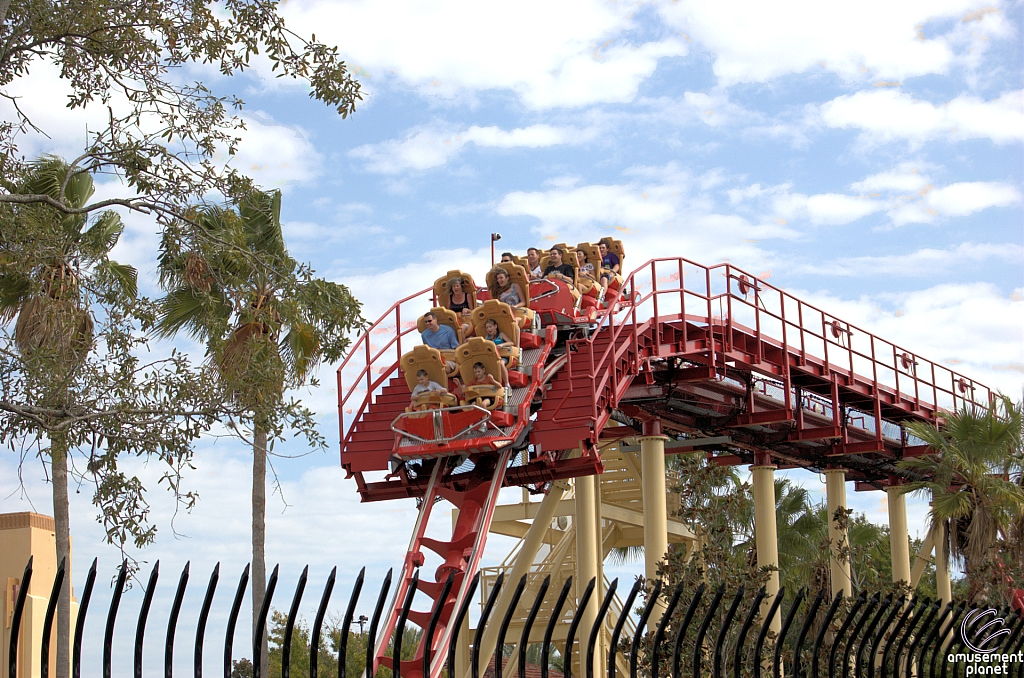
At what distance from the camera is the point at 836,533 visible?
24.0 meters

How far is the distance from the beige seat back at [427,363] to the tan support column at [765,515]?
8520 mm

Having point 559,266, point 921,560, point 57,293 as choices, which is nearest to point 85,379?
point 57,293

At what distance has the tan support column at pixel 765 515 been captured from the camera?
21.5m

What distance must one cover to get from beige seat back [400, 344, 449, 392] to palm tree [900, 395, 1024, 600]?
25.7ft

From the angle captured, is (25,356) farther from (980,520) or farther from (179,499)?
(980,520)

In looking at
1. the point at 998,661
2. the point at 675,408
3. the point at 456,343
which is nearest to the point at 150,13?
the point at 998,661

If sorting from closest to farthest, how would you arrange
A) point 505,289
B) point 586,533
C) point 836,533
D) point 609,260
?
1. point 505,289
2. point 586,533
3. point 609,260
4. point 836,533

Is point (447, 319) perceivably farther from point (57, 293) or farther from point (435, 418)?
point (57, 293)

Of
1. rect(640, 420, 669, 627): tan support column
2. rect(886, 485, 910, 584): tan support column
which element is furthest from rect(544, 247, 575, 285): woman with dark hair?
rect(886, 485, 910, 584): tan support column

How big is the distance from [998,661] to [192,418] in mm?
5522

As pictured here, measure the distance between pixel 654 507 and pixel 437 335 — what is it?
15.7 ft

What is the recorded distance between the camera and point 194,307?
63.9ft

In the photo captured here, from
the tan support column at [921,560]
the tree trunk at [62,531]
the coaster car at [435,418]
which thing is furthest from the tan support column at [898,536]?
the tree trunk at [62,531]

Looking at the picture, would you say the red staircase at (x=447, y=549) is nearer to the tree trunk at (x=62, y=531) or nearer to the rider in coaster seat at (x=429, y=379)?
the rider in coaster seat at (x=429, y=379)
